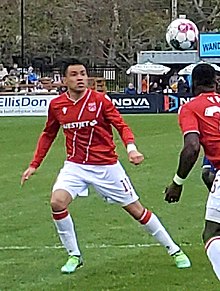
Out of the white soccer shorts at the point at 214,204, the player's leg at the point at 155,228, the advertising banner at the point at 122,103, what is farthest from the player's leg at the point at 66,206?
the advertising banner at the point at 122,103

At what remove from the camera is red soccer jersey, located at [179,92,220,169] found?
7070 mm

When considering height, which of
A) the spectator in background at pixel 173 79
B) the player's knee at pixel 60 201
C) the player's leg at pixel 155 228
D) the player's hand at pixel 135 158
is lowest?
the spectator in background at pixel 173 79

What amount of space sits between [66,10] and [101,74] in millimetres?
12550

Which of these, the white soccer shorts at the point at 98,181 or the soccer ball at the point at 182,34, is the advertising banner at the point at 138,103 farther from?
the white soccer shorts at the point at 98,181

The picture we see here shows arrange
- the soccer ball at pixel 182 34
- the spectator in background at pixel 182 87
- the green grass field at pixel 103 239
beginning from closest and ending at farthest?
1. the green grass field at pixel 103 239
2. the spectator in background at pixel 182 87
3. the soccer ball at pixel 182 34

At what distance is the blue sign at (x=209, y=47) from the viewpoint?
4919 centimetres

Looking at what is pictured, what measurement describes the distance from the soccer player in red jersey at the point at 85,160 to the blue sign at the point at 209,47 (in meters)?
40.4

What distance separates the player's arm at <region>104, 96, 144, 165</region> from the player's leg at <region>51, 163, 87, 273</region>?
0.63m

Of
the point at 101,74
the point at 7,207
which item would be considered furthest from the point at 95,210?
the point at 101,74

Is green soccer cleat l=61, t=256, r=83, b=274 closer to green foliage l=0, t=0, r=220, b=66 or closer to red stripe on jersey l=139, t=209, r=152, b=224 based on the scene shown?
red stripe on jersey l=139, t=209, r=152, b=224

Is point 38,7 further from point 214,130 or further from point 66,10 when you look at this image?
point 214,130

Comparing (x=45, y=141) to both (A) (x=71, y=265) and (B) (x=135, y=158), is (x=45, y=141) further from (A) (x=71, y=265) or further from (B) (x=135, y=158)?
(B) (x=135, y=158)

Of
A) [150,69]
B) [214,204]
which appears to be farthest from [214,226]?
[150,69]

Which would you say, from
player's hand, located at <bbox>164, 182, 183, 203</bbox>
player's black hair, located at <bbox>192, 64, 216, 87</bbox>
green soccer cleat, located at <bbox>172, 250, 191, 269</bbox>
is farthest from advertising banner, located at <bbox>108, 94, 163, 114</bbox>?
player's hand, located at <bbox>164, 182, 183, 203</bbox>
